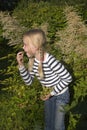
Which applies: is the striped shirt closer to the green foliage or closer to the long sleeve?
the long sleeve

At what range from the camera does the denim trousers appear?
492 centimetres

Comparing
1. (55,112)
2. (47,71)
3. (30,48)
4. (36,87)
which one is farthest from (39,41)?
(36,87)

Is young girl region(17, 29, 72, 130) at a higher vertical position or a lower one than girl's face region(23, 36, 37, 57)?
lower

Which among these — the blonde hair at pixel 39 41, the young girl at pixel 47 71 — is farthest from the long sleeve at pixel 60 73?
the blonde hair at pixel 39 41

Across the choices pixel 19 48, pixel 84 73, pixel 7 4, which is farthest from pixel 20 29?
pixel 7 4

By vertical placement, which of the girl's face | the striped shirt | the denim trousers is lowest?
the denim trousers

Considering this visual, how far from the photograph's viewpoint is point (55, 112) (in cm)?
502

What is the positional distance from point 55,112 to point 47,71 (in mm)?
538

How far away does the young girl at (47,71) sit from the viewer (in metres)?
4.71

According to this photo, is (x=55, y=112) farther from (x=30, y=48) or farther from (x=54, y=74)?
(x=30, y=48)

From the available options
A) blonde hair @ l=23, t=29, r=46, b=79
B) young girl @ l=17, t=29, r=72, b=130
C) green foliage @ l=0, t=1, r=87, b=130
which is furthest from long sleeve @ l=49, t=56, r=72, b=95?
green foliage @ l=0, t=1, r=87, b=130

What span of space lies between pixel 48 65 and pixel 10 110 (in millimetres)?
1293

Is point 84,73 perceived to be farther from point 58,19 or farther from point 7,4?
Answer: point 7,4

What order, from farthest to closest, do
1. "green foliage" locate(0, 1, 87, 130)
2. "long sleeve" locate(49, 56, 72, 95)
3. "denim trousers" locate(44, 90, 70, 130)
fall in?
"green foliage" locate(0, 1, 87, 130) < "denim trousers" locate(44, 90, 70, 130) < "long sleeve" locate(49, 56, 72, 95)
